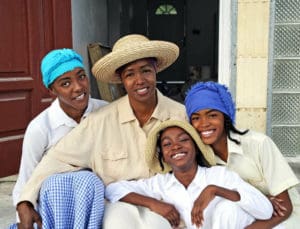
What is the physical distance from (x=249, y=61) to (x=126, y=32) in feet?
14.1

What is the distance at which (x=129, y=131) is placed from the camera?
2.14 meters

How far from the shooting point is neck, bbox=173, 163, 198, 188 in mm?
2004

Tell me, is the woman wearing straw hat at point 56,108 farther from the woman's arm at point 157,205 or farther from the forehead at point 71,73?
the woman's arm at point 157,205

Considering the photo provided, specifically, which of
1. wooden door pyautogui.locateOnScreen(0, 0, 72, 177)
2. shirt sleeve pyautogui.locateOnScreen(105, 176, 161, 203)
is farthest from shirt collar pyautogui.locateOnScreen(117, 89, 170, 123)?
wooden door pyautogui.locateOnScreen(0, 0, 72, 177)

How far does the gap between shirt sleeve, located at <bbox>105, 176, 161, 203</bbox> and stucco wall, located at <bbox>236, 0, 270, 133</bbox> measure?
1589 mm

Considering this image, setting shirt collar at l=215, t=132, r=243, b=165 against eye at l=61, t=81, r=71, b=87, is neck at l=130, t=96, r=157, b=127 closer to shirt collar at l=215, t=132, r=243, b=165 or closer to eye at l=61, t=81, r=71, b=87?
eye at l=61, t=81, r=71, b=87

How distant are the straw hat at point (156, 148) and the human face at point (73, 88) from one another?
434 mm

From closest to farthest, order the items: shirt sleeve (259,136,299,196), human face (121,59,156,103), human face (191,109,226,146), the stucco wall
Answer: shirt sleeve (259,136,299,196) → human face (191,109,226,146) → human face (121,59,156,103) → the stucco wall

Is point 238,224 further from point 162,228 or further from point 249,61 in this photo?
point 249,61

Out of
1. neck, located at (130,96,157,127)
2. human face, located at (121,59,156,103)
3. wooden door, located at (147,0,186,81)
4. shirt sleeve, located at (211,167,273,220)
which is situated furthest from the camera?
wooden door, located at (147,0,186,81)

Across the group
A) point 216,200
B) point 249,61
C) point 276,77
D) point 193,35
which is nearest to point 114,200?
point 216,200

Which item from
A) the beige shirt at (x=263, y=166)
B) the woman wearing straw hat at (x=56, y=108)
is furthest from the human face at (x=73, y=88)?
the beige shirt at (x=263, y=166)

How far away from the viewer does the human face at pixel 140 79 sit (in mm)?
2076

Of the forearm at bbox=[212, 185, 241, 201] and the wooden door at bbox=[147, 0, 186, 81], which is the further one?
the wooden door at bbox=[147, 0, 186, 81]
